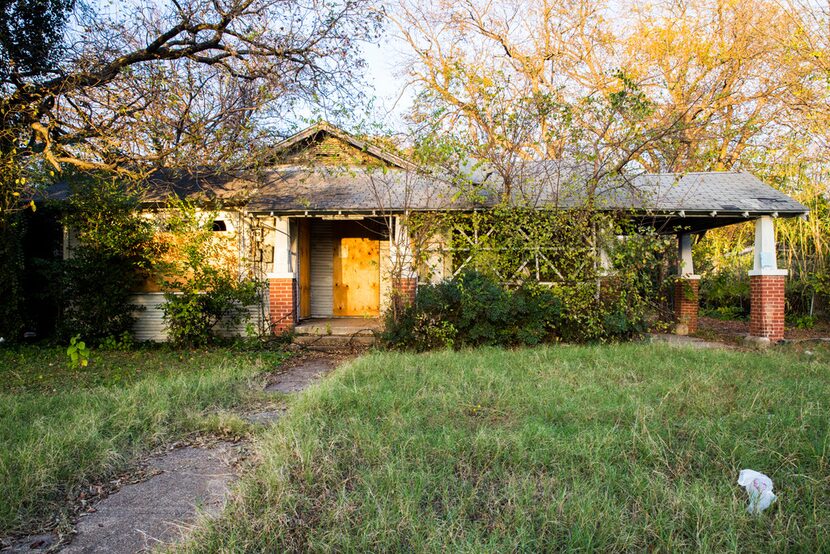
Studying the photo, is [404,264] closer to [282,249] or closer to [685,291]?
[282,249]

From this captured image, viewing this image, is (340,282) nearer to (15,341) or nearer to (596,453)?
(15,341)

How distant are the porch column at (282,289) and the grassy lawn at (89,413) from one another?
1.73 m

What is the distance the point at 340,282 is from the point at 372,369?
6.87 meters

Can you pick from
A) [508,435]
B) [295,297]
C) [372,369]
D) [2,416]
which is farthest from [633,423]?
[295,297]

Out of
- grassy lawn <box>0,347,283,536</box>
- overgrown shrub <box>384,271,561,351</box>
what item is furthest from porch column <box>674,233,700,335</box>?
grassy lawn <box>0,347,283,536</box>

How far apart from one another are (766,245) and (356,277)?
8.98 m

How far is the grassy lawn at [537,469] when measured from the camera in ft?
8.37

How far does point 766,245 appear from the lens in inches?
398

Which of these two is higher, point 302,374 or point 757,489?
point 757,489

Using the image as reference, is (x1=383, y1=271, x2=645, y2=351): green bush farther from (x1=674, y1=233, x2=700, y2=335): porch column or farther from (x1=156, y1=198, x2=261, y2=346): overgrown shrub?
(x1=674, y1=233, x2=700, y2=335): porch column

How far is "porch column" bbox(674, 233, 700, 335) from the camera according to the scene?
12.3 meters

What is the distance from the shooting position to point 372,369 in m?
6.29

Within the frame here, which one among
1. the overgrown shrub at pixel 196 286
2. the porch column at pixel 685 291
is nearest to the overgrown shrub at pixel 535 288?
the porch column at pixel 685 291

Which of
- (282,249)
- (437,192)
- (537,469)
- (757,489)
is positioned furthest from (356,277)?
(757,489)
